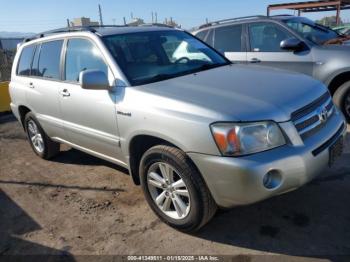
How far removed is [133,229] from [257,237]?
113 centimetres

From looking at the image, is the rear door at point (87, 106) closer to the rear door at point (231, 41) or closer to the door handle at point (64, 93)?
the door handle at point (64, 93)

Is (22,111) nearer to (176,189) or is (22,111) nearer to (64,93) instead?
(64,93)

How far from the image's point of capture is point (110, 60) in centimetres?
342

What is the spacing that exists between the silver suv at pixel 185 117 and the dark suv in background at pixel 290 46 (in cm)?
201

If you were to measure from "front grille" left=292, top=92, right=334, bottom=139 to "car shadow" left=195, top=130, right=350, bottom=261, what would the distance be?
865mm

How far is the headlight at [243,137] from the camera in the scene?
8.25 ft

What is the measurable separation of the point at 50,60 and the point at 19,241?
7.51ft

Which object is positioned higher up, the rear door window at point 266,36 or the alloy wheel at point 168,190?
the rear door window at point 266,36

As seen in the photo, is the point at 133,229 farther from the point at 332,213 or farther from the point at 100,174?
the point at 332,213

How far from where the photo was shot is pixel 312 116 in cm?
287

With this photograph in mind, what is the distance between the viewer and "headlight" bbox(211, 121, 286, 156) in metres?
2.52

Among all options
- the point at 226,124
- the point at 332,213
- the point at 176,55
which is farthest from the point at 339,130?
the point at 176,55

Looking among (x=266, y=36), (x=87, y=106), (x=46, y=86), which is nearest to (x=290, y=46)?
(x=266, y=36)

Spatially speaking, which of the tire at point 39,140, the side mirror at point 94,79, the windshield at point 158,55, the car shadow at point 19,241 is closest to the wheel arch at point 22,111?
the tire at point 39,140
